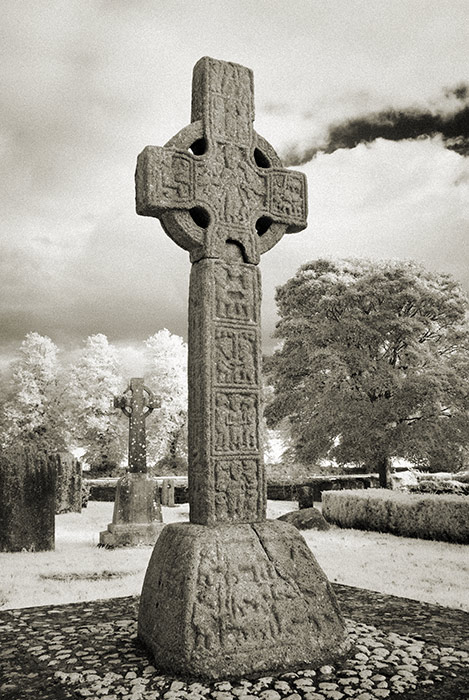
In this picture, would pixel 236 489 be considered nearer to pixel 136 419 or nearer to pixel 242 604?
pixel 242 604

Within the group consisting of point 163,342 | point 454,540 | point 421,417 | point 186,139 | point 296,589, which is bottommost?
point 454,540

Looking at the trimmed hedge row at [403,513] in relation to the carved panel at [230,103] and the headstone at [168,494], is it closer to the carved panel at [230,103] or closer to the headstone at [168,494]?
A: the headstone at [168,494]

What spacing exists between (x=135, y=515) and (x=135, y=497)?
346 millimetres

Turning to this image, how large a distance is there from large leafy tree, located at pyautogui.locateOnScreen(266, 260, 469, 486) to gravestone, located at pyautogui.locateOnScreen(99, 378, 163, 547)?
Answer: 299 inches

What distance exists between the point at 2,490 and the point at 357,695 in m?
7.78

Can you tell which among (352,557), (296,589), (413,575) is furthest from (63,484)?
(296,589)

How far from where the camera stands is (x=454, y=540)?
10.9 metres

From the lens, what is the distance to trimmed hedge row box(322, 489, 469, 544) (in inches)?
432

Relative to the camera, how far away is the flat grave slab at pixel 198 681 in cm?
326

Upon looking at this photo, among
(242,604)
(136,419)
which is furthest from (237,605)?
(136,419)

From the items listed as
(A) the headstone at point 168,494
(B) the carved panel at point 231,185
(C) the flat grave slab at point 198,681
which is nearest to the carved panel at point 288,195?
(B) the carved panel at point 231,185

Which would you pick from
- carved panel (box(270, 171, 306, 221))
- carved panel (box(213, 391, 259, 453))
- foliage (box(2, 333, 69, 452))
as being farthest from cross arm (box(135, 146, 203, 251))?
foliage (box(2, 333, 69, 452))

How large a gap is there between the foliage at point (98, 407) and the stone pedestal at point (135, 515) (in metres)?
22.1

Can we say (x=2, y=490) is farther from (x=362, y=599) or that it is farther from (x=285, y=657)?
(x=285, y=657)
